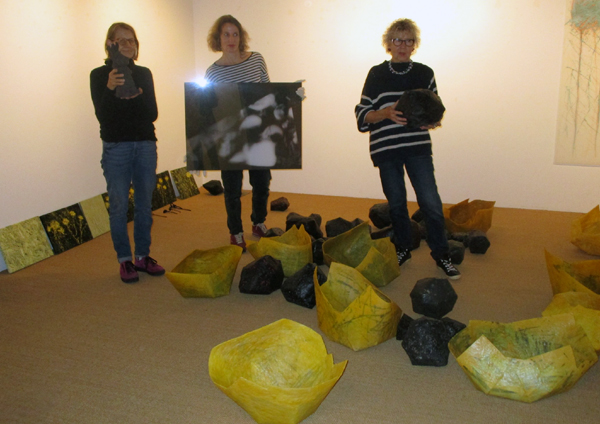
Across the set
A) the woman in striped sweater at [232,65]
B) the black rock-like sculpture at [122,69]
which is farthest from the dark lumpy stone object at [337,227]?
the black rock-like sculpture at [122,69]

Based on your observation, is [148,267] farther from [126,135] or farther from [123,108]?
[123,108]

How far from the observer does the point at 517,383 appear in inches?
66.8

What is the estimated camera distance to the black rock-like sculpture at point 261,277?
8.37ft

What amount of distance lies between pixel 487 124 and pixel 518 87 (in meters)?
0.35

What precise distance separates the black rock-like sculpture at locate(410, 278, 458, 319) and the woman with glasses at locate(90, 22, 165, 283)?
1.42m

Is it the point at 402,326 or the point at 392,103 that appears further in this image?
the point at 392,103

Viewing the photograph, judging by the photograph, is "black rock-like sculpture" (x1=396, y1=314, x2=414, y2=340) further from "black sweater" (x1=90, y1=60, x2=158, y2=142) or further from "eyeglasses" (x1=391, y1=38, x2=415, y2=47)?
"black sweater" (x1=90, y1=60, x2=158, y2=142)

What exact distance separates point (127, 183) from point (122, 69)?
580mm

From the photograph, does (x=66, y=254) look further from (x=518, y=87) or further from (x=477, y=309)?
(x=518, y=87)

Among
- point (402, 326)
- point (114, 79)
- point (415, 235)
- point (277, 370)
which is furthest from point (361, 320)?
point (114, 79)

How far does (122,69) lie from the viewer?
2520 millimetres

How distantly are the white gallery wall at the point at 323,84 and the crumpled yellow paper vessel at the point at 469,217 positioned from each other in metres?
0.63

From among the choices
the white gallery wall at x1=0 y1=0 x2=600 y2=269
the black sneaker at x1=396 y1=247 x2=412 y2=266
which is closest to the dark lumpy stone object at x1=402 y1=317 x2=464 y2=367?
the black sneaker at x1=396 y1=247 x2=412 y2=266

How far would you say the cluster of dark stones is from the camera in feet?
6.34
